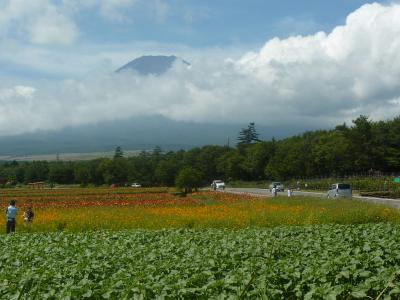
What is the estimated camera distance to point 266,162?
291 feet

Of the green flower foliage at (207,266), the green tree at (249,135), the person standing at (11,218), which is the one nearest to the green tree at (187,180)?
the person standing at (11,218)

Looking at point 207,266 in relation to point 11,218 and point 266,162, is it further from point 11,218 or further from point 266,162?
point 266,162

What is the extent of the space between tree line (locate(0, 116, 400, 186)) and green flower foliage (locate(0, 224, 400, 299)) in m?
→ 39.4

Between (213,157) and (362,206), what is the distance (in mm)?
84816

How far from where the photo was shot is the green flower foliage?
7.04m

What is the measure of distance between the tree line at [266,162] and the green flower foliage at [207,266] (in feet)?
129

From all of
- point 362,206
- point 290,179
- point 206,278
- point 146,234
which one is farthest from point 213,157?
point 206,278

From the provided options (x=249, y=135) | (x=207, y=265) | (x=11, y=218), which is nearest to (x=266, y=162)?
(x=249, y=135)

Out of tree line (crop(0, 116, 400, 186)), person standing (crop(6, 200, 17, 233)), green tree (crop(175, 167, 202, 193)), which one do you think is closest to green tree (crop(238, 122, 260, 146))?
tree line (crop(0, 116, 400, 186))

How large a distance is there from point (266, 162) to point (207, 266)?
262ft

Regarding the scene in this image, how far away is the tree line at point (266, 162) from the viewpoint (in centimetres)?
6656

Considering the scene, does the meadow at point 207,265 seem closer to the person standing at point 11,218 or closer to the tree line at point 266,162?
the person standing at point 11,218

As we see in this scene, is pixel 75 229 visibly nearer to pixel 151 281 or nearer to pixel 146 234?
pixel 146 234

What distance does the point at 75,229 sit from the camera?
20.9 m
